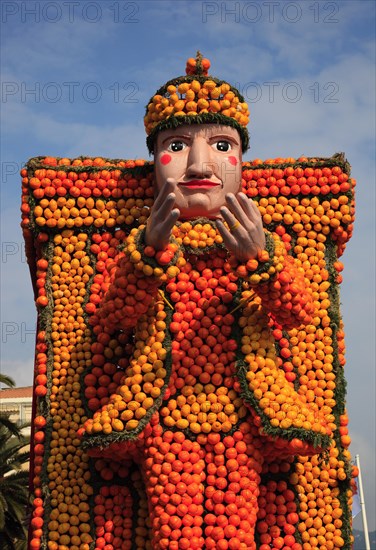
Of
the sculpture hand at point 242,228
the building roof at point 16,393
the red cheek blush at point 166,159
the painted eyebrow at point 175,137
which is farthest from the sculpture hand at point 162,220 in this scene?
the building roof at point 16,393

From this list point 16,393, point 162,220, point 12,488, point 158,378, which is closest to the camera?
point 162,220

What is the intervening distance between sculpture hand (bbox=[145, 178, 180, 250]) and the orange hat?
1.35 meters

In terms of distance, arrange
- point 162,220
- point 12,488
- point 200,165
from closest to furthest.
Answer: point 162,220 < point 200,165 < point 12,488

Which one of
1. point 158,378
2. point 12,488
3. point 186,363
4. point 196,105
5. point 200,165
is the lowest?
point 12,488

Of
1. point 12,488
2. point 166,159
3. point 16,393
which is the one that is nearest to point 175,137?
point 166,159

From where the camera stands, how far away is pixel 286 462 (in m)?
8.47

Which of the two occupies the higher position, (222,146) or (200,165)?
(222,146)

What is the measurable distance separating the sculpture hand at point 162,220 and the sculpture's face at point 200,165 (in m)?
0.97

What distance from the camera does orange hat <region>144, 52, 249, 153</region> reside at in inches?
342

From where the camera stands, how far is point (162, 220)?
755cm

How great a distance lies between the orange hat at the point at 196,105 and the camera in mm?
8688

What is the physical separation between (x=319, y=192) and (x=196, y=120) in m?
1.59

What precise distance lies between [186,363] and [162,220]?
1.49 metres

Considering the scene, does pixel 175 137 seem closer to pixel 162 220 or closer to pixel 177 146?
pixel 177 146
